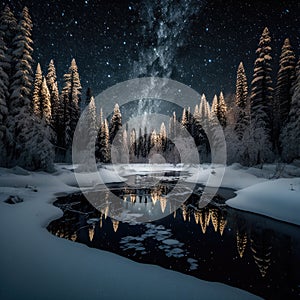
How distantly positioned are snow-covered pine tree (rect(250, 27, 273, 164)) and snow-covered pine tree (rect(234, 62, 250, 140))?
17.9 ft

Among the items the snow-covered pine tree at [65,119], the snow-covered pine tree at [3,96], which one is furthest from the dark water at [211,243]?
the snow-covered pine tree at [65,119]

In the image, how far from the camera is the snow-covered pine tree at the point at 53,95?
3572 cm

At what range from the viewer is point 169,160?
8838cm

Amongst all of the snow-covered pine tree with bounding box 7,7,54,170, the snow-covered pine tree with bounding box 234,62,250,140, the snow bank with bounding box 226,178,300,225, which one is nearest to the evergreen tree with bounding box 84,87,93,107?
the snow-covered pine tree with bounding box 7,7,54,170

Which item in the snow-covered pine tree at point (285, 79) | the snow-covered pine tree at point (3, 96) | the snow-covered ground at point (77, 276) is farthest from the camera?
the snow-covered pine tree at point (285, 79)

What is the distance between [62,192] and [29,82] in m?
11.4

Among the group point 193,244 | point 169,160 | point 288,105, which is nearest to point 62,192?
point 193,244

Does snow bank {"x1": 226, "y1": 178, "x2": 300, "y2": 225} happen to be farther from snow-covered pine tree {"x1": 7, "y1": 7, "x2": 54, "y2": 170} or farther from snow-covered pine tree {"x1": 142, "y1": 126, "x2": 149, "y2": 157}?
snow-covered pine tree {"x1": 142, "y1": 126, "x2": 149, "y2": 157}

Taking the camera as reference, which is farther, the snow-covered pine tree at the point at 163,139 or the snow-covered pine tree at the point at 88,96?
the snow-covered pine tree at the point at 163,139

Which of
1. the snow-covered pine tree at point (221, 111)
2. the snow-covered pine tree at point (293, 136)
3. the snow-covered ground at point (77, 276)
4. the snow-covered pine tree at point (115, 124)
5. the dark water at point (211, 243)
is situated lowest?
the dark water at point (211, 243)

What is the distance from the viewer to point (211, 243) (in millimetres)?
7703

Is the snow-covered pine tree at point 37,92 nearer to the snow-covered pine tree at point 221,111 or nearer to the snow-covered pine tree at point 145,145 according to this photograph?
the snow-covered pine tree at point 221,111

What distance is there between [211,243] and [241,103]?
32.0 metres

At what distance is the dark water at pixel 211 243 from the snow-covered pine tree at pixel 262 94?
15.4 metres
